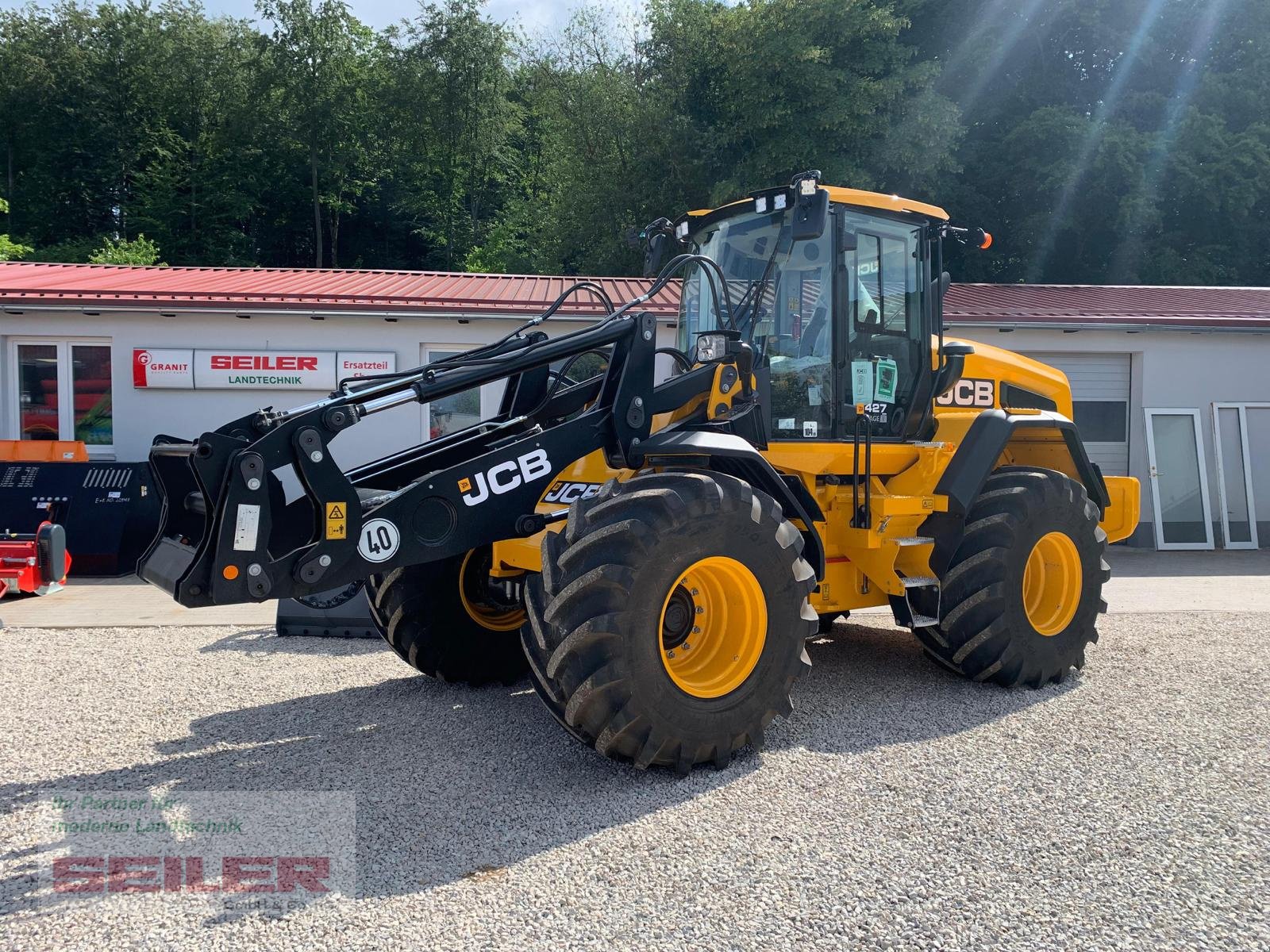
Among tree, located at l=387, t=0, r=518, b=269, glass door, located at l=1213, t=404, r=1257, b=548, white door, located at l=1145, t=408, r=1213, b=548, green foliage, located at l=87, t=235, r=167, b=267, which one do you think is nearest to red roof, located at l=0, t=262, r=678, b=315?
white door, located at l=1145, t=408, r=1213, b=548

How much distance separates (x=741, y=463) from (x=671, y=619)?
88 centimetres

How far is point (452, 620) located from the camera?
212 inches

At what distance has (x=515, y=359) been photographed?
4375 mm

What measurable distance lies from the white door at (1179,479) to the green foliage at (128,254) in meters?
23.7

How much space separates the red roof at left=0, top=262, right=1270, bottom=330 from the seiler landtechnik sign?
0.57 m

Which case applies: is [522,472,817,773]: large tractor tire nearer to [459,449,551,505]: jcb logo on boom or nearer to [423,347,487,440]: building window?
[459,449,551,505]: jcb logo on boom

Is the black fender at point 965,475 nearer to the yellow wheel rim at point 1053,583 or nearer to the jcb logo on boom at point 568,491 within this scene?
the yellow wheel rim at point 1053,583

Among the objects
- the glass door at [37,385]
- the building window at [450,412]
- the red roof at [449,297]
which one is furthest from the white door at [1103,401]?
the glass door at [37,385]

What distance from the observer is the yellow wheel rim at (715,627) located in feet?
13.9

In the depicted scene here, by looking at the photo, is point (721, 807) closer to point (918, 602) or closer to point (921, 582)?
point (921, 582)

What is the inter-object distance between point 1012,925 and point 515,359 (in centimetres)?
296

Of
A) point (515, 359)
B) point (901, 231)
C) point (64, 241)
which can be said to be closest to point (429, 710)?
point (515, 359)

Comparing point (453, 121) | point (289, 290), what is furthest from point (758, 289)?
point (453, 121)

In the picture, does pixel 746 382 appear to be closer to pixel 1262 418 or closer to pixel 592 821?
pixel 592 821
